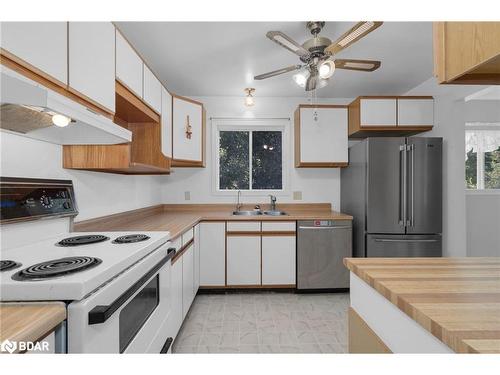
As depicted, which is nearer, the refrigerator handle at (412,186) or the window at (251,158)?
the refrigerator handle at (412,186)

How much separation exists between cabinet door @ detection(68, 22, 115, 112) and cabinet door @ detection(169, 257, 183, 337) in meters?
1.15

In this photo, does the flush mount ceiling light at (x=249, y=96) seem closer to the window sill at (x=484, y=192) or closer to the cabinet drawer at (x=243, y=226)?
the cabinet drawer at (x=243, y=226)

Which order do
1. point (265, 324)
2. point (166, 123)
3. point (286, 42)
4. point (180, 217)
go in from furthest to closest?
point (180, 217) < point (166, 123) < point (265, 324) < point (286, 42)

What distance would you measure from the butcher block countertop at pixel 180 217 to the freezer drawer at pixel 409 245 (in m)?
0.41

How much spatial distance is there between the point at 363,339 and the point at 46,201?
1670 millimetres

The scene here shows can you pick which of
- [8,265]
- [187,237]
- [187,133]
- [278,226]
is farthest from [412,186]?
[8,265]

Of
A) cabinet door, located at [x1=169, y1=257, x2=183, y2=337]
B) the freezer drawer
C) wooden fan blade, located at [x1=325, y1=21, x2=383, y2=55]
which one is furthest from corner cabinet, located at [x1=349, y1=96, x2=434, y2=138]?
cabinet door, located at [x1=169, y1=257, x2=183, y2=337]

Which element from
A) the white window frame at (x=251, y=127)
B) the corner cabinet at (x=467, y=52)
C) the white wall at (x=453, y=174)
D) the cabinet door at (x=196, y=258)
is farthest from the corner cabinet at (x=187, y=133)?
the white wall at (x=453, y=174)

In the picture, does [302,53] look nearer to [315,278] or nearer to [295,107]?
[295,107]

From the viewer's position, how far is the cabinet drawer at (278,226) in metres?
2.95

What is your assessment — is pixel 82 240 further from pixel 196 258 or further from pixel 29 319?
pixel 196 258

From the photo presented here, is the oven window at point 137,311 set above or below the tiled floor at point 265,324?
above

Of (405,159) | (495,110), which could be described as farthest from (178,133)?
(495,110)

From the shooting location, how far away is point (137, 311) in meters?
1.16
